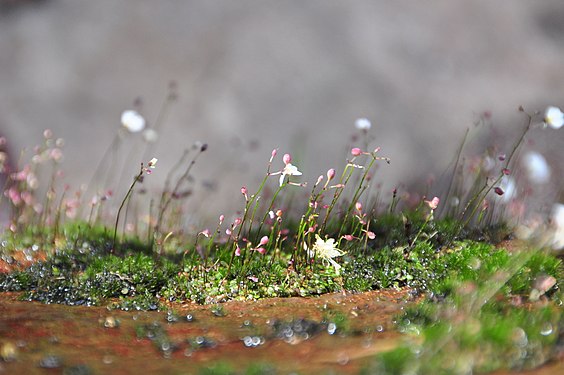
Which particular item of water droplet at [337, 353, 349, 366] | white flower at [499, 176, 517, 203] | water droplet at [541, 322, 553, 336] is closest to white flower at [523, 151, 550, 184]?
white flower at [499, 176, 517, 203]

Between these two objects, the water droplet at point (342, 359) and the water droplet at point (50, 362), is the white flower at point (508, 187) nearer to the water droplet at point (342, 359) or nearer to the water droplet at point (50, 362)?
the water droplet at point (342, 359)

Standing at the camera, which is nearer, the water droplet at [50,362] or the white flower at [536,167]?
the water droplet at [50,362]

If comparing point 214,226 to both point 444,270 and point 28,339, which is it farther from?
point 28,339

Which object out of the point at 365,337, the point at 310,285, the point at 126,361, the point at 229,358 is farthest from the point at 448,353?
the point at 310,285

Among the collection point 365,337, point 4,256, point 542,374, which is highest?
point 542,374

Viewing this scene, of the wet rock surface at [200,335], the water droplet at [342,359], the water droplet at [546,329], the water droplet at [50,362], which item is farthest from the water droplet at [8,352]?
the water droplet at [546,329]

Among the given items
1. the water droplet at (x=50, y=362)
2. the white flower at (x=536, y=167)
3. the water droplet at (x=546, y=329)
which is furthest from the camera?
the white flower at (x=536, y=167)

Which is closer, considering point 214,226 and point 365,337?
point 365,337

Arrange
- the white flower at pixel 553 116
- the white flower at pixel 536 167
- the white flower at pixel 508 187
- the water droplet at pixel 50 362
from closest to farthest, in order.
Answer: the water droplet at pixel 50 362 → the white flower at pixel 553 116 → the white flower at pixel 536 167 → the white flower at pixel 508 187
